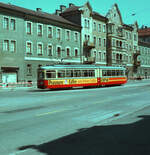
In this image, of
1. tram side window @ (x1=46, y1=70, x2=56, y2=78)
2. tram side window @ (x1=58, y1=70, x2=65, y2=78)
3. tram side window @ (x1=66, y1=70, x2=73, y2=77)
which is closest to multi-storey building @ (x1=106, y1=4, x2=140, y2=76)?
tram side window @ (x1=66, y1=70, x2=73, y2=77)

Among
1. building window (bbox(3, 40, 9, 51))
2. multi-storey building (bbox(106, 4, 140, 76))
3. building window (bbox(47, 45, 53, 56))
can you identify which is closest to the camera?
building window (bbox(3, 40, 9, 51))

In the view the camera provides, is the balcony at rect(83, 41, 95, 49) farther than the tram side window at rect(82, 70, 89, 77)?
Yes

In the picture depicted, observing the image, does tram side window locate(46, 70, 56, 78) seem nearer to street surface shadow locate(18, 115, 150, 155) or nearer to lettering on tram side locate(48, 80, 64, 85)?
lettering on tram side locate(48, 80, 64, 85)

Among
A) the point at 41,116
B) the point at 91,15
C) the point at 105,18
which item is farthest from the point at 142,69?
the point at 41,116

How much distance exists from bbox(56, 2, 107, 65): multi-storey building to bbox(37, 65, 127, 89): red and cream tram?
16613 millimetres

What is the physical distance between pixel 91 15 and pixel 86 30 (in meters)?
4.00

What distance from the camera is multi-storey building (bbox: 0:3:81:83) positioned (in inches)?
1501

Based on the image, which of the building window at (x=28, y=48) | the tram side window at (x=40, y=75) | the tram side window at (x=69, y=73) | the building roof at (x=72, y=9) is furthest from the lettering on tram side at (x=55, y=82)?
the building roof at (x=72, y=9)

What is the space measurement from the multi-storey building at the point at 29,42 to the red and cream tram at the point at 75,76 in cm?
1007

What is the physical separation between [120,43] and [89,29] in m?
14.8

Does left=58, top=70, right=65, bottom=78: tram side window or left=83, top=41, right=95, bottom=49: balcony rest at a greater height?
left=83, top=41, right=95, bottom=49: balcony

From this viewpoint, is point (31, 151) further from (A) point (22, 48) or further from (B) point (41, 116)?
(A) point (22, 48)

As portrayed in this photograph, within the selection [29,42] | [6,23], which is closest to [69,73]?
[29,42]

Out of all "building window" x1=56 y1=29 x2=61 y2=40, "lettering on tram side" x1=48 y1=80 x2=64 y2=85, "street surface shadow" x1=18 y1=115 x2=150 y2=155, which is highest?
"building window" x1=56 y1=29 x2=61 y2=40
